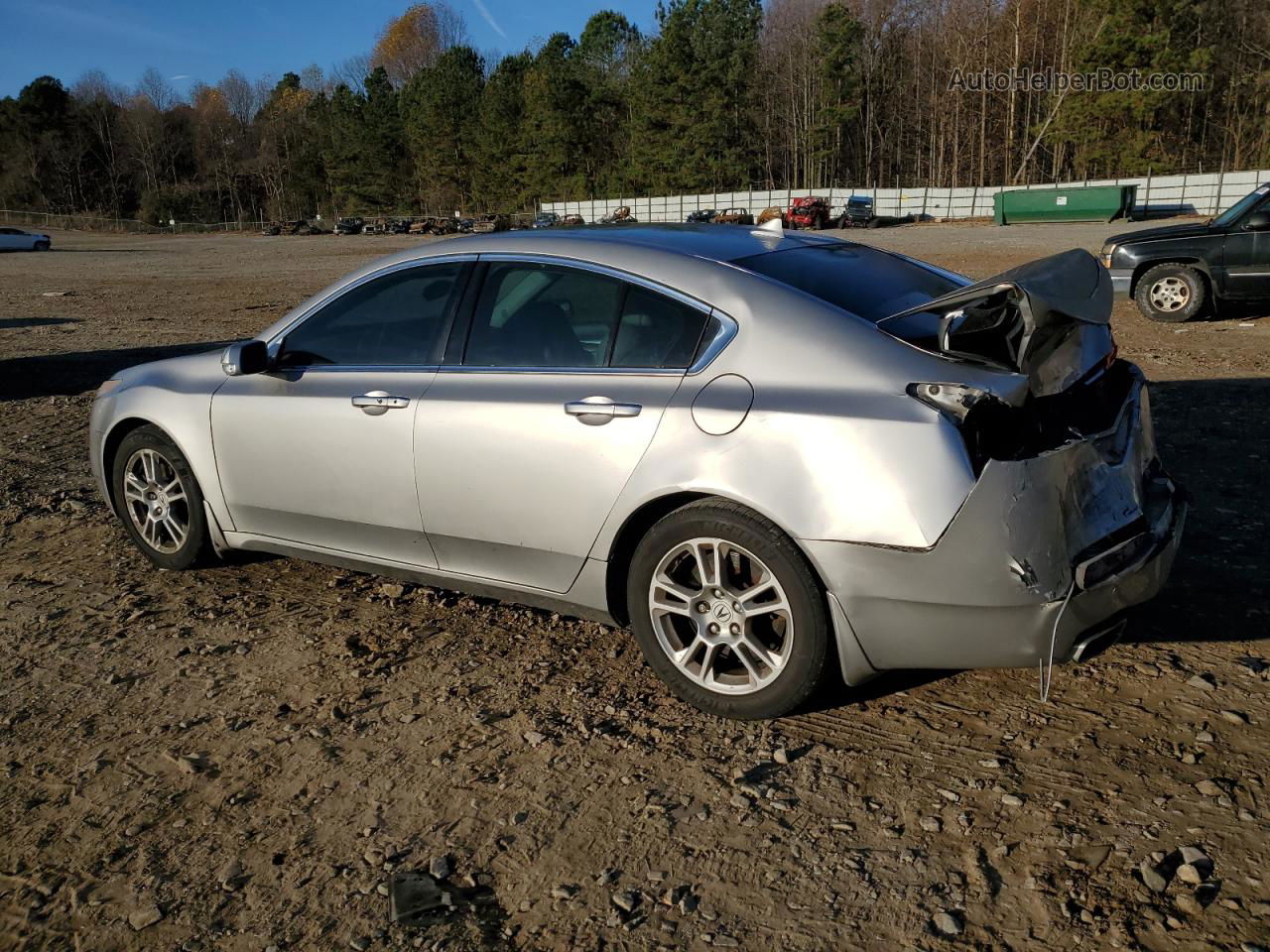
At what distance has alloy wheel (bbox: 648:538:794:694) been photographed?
10.9ft

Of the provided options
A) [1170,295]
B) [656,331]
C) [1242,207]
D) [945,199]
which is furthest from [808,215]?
[656,331]

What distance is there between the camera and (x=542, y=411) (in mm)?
3686

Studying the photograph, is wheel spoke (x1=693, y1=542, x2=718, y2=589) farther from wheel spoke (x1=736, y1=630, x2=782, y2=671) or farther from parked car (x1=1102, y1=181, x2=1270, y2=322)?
parked car (x1=1102, y1=181, x2=1270, y2=322)

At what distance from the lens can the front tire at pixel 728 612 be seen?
323cm

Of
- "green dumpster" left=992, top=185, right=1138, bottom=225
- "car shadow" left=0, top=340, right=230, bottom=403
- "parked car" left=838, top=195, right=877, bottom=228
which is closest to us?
"car shadow" left=0, top=340, right=230, bottom=403

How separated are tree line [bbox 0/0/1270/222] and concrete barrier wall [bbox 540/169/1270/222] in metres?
3.58

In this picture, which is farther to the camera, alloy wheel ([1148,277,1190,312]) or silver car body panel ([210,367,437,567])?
alloy wheel ([1148,277,1190,312])

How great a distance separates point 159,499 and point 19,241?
58524 millimetres

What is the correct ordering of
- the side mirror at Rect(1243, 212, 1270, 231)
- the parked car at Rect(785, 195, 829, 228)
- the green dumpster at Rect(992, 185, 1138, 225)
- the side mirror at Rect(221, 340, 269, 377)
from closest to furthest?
the side mirror at Rect(221, 340, 269, 377) → the side mirror at Rect(1243, 212, 1270, 231) → the green dumpster at Rect(992, 185, 1138, 225) → the parked car at Rect(785, 195, 829, 228)

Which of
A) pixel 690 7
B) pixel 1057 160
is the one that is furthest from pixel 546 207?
pixel 1057 160

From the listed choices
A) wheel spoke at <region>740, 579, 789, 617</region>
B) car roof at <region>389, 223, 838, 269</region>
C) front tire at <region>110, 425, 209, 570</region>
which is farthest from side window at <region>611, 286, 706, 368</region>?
front tire at <region>110, 425, 209, 570</region>

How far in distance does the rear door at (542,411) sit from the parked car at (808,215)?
51.5 metres

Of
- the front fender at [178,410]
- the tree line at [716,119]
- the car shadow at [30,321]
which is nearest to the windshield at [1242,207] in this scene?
the front fender at [178,410]

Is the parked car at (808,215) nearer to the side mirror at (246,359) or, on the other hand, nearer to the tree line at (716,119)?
the tree line at (716,119)
